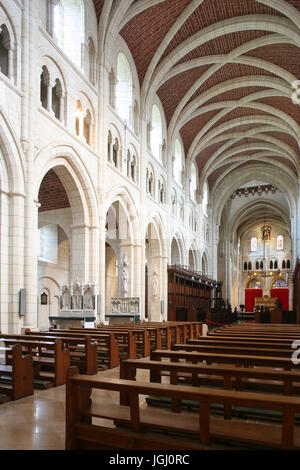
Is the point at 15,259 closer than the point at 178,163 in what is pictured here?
Yes

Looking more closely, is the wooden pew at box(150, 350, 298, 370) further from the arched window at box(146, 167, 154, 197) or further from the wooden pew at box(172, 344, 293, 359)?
the arched window at box(146, 167, 154, 197)

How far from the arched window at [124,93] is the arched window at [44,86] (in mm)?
6695

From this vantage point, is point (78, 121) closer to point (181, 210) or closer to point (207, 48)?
point (207, 48)

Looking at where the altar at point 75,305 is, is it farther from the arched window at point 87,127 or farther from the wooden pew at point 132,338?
the arched window at point 87,127

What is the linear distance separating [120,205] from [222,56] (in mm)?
9378

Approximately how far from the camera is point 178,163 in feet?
96.5

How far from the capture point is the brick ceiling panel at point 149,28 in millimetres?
18203

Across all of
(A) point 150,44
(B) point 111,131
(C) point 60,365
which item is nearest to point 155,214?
(B) point 111,131

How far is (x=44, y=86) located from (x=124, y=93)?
24.2 feet

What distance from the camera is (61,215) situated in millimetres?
21656

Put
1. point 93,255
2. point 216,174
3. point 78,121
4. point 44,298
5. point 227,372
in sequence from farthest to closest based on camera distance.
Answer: point 216,174
point 44,298
point 93,255
point 78,121
point 227,372

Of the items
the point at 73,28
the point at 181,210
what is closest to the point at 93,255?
the point at 73,28

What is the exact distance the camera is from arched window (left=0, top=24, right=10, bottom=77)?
11633 mm
